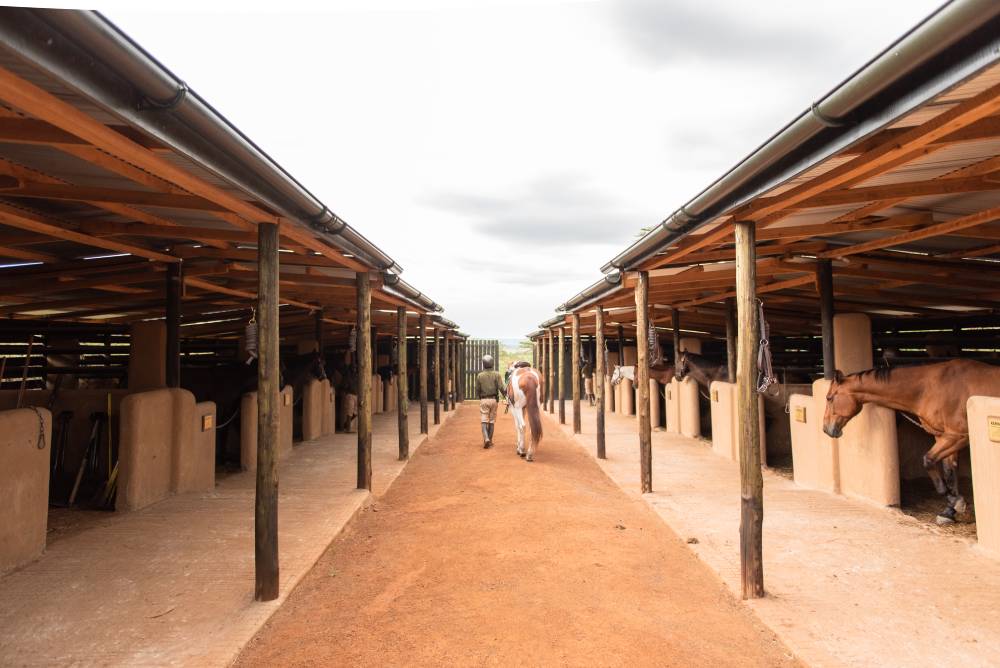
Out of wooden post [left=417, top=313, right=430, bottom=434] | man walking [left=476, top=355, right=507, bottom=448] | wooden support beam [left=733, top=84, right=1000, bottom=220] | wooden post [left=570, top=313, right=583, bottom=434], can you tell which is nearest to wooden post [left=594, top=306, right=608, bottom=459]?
wooden post [left=570, top=313, right=583, bottom=434]

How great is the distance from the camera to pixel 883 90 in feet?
8.29

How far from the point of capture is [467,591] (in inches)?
162

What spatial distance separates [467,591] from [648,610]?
127 centimetres

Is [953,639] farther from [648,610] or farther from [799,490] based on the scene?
[799,490]

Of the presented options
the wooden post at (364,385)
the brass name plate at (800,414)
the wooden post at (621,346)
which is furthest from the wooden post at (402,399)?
the wooden post at (621,346)

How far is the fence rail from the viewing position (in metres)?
26.3

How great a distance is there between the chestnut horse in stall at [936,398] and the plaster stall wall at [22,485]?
760 centimetres

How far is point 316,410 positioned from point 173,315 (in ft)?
16.8

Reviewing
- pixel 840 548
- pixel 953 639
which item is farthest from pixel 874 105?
pixel 840 548

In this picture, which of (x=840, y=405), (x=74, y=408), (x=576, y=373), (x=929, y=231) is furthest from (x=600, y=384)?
(x=74, y=408)

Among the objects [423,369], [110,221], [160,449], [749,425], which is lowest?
[160,449]

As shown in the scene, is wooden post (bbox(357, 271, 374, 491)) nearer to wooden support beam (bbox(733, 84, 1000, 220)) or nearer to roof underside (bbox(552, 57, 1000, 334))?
roof underside (bbox(552, 57, 1000, 334))

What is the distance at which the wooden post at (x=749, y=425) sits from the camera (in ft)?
12.8

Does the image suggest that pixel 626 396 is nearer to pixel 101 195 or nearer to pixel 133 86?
pixel 101 195
